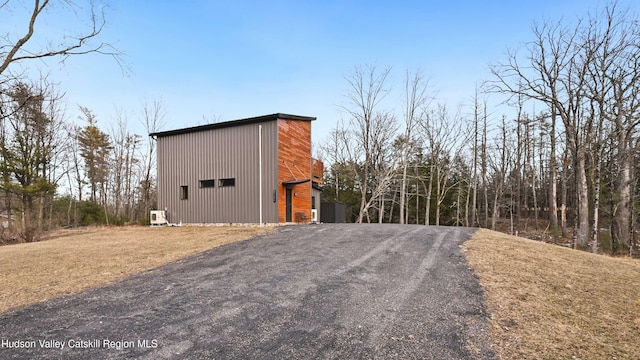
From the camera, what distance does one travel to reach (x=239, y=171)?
14000 mm

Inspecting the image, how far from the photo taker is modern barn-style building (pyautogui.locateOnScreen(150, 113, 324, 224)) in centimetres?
1350

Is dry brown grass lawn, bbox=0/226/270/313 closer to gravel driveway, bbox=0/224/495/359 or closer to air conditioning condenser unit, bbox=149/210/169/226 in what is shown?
gravel driveway, bbox=0/224/495/359

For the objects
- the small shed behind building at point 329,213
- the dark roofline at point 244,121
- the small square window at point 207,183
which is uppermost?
the dark roofline at point 244,121

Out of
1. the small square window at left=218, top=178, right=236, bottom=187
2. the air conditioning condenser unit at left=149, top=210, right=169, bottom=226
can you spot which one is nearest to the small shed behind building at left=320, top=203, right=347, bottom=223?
the small square window at left=218, top=178, right=236, bottom=187

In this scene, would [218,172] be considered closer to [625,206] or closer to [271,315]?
[271,315]

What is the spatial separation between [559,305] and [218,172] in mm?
13322

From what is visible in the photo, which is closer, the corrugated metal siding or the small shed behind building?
the corrugated metal siding

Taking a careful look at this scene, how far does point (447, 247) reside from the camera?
7777 mm

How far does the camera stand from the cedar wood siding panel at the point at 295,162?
1359 cm

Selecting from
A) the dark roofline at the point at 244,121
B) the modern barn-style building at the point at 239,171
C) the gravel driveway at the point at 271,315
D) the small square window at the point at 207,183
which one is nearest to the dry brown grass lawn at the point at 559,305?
the gravel driveway at the point at 271,315

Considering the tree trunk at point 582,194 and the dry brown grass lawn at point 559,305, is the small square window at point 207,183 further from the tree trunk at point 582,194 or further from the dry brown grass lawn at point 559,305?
Answer: the tree trunk at point 582,194

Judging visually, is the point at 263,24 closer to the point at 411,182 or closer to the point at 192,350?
the point at 192,350

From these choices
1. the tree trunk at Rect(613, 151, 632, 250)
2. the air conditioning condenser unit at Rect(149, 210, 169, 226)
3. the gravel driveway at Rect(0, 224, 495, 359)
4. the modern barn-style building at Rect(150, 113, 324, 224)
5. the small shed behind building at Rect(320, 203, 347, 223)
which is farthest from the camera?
the small shed behind building at Rect(320, 203, 347, 223)

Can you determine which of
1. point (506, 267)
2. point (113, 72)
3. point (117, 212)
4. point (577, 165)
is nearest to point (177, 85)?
point (113, 72)
